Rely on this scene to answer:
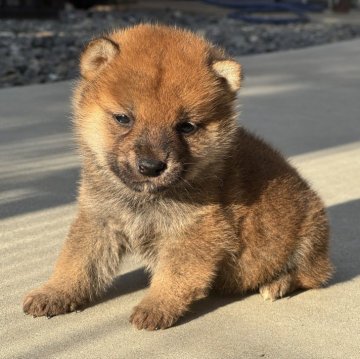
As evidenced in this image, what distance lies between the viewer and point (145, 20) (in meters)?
14.7

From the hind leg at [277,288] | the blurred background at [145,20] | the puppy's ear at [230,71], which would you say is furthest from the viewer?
the blurred background at [145,20]

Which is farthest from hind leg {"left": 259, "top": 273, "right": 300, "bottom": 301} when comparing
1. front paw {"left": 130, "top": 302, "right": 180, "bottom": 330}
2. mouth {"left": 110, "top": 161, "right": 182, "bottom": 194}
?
mouth {"left": 110, "top": 161, "right": 182, "bottom": 194}

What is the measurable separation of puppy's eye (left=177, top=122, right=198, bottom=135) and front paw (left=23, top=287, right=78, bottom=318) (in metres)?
0.92

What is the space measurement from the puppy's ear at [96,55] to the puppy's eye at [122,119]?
30 centimetres

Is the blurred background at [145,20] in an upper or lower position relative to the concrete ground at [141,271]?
lower

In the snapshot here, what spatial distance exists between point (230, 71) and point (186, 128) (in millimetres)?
413

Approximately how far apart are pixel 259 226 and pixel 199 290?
0.43 m

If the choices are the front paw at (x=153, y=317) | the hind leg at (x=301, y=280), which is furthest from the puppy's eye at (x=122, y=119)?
the hind leg at (x=301, y=280)

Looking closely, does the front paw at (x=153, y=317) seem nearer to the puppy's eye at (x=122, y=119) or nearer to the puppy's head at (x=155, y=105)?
the puppy's head at (x=155, y=105)

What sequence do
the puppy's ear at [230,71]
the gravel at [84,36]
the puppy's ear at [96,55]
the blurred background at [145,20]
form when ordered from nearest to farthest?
1. the puppy's ear at [96,55]
2. the puppy's ear at [230,71]
3. the gravel at [84,36]
4. the blurred background at [145,20]

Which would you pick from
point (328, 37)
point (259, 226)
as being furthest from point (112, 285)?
point (328, 37)

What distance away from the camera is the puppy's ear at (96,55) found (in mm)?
3453

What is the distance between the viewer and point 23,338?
3299 millimetres

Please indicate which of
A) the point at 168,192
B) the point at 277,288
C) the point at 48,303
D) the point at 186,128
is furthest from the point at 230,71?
the point at 48,303
